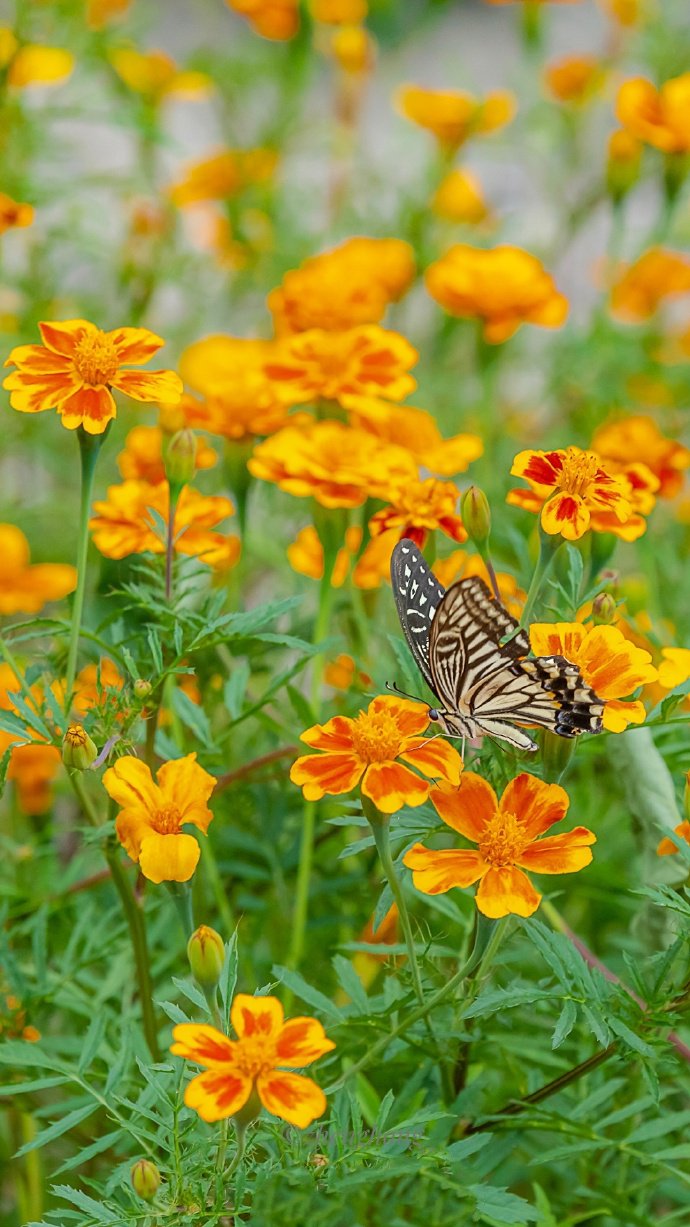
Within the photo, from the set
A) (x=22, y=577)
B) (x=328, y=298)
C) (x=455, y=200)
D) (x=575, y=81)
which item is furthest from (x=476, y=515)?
(x=575, y=81)

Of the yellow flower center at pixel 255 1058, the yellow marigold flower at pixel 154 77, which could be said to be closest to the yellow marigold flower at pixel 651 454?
the yellow flower center at pixel 255 1058

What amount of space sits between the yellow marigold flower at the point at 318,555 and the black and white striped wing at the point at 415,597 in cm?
22

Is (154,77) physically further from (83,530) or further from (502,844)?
(502,844)

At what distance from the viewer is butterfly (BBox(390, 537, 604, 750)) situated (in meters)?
0.53

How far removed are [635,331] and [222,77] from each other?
64 centimetres

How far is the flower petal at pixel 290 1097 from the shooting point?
0.46m

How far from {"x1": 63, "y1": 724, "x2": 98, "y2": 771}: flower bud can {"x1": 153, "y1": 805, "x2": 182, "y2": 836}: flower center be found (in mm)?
36

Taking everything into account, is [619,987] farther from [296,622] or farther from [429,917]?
[296,622]

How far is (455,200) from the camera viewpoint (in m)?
1.55

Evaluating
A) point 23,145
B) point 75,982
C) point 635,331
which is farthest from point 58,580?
point 635,331

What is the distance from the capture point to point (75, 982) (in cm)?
83

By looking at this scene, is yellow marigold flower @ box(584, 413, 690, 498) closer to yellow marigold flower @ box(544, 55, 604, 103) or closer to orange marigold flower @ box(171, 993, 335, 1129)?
orange marigold flower @ box(171, 993, 335, 1129)

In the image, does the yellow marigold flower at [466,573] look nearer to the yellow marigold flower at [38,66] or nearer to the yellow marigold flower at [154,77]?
the yellow marigold flower at [38,66]

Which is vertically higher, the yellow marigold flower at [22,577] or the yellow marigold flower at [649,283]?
the yellow marigold flower at [649,283]
